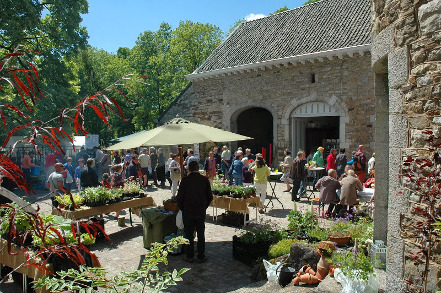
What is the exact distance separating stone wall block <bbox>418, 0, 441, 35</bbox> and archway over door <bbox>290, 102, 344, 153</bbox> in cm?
1194

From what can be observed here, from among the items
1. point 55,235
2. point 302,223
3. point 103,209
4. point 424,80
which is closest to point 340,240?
point 302,223

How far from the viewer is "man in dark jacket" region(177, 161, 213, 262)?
6223 millimetres

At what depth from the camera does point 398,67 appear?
385cm

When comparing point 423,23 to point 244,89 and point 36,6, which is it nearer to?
point 244,89

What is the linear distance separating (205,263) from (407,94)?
4147mm

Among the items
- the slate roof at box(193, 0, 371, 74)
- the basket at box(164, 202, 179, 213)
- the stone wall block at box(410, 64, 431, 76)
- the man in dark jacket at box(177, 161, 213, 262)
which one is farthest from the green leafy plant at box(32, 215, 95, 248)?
the slate roof at box(193, 0, 371, 74)

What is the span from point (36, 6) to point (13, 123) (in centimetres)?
543

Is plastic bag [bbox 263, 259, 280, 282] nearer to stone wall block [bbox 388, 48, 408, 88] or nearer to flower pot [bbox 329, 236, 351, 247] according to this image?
flower pot [bbox 329, 236, 351, 247]

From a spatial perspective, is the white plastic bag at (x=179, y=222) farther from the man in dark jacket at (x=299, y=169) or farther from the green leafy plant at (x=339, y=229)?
the man in dark jacket at (x=299, y=169)

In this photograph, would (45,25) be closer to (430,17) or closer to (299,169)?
(299,169)

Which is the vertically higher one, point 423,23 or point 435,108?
point 423,23

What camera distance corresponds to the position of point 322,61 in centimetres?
1540

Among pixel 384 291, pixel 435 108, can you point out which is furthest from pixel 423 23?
pixel 384 291

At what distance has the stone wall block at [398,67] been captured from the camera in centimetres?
372
